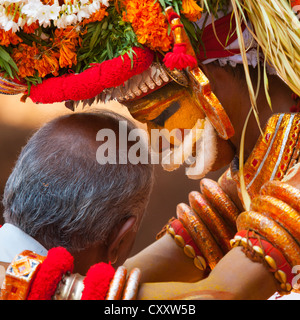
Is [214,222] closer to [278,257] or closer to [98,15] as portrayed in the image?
[278,257]

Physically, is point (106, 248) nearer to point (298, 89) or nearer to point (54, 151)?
point (54, 151)

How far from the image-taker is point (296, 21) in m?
1.33

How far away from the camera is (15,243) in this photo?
4.03 ft

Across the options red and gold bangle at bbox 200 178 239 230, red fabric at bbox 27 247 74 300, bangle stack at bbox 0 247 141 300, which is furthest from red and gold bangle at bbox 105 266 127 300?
red and gold bangle at bbox 200 178 239 230

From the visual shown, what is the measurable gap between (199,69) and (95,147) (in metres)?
0.38

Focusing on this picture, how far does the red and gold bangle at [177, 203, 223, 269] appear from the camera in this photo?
172cm

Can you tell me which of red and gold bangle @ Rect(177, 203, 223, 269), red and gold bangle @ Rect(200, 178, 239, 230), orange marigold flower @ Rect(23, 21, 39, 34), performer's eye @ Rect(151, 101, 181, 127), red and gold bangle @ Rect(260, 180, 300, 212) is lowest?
red and gold bangle @ Rect(177, 203, 223, 269)

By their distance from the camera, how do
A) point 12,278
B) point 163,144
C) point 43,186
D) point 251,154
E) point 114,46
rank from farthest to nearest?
point 163,144 < point 251,154 < point 114,46 < point 43,186 < point 12,278

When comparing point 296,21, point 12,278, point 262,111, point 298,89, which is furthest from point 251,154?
point 12,278

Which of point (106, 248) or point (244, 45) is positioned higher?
point (244, 45)

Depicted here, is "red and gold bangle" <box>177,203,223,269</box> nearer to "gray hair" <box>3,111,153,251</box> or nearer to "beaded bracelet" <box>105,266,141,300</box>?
"gray hair" <box>3,111,153,251</box>

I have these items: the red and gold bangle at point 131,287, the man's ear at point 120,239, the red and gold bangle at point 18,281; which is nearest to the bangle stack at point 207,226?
the man's ear at point 120,239

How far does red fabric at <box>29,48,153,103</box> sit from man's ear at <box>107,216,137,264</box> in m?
0.36

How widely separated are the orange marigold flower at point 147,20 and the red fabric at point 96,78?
0.15 ft
